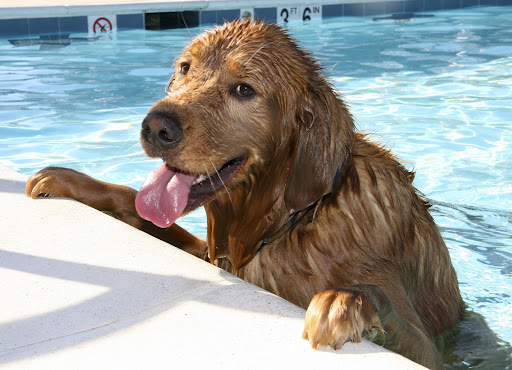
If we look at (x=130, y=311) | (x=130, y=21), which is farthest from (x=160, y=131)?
(x=130, y=21)

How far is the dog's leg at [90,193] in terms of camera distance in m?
3.81

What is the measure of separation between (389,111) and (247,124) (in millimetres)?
5633

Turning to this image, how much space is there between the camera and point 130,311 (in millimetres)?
2689

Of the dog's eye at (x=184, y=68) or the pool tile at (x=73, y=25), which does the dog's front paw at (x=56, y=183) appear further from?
the pool tile at (x=73, y=25)

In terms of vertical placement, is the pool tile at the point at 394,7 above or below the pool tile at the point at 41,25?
above

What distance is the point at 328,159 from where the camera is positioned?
3.15 meters

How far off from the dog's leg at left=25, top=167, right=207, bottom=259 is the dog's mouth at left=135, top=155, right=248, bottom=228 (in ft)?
2.05

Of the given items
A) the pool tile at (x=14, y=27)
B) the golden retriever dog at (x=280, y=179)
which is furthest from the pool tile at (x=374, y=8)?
the golden retriever dog at (x=280, y=179)

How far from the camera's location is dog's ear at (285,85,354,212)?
10.3ft

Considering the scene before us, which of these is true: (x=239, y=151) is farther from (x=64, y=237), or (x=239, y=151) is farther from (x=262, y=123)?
(x=64, y=237)

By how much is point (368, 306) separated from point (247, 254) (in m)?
0.88

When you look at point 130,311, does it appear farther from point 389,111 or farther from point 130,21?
point 130,21

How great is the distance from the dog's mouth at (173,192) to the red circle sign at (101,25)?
1074cm

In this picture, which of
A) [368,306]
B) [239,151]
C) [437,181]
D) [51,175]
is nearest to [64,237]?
[51,175]
